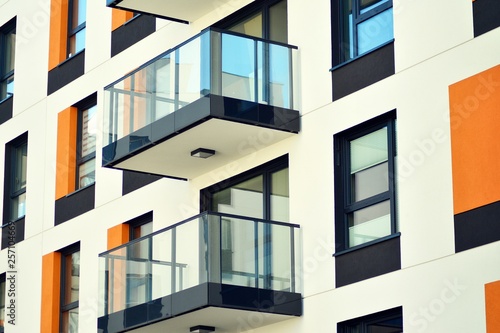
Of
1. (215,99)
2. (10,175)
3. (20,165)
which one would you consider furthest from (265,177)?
(10,175)

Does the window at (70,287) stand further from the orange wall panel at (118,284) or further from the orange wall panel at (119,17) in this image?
the orange wall panel at (119,17)

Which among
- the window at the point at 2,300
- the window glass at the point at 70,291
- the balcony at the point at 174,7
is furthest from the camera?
the window at the point at 2,300

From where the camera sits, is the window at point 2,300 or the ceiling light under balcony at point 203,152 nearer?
the ceiling light under balcony at point 203,152

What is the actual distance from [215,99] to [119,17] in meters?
6.35

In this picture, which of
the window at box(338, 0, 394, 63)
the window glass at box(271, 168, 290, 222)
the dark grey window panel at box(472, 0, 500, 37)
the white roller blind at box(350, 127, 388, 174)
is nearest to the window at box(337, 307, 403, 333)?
the white roller blind at box(350, 127, 388, 174)

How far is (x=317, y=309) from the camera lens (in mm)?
19047

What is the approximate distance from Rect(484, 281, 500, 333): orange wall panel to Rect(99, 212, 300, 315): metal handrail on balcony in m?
3.85

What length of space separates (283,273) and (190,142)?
283 cm

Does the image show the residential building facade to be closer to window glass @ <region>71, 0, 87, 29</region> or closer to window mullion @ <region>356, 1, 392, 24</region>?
window mullion @ <region>356, 1, 392, 24</region>

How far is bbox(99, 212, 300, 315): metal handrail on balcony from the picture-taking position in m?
19.4

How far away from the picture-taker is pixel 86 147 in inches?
1026

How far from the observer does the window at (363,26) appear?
1933 cm

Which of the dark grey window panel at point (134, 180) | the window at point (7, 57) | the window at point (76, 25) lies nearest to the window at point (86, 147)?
the dark grey window panel at point (134, 180)

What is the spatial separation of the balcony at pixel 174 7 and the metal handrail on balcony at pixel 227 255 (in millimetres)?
4442
